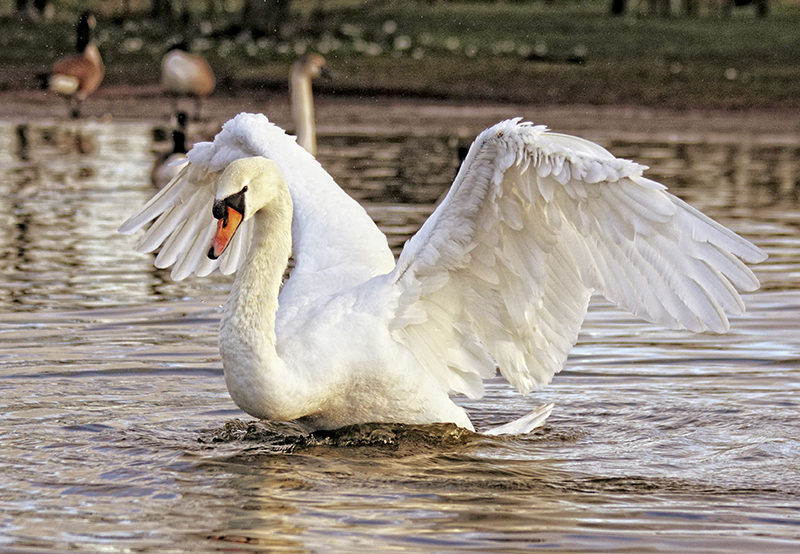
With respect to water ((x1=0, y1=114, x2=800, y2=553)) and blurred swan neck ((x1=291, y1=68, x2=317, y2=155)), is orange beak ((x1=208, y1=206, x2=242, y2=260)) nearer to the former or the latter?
water ((x1=0, y1=114, x2=800, y2=553))

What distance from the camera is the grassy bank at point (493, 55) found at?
23594 millimetres

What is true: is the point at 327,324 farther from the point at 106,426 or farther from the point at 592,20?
the point at 592,20

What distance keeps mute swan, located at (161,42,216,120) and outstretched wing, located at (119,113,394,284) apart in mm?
13234

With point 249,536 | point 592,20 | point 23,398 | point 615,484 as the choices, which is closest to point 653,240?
point 615,484

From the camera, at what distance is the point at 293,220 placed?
24.1ft

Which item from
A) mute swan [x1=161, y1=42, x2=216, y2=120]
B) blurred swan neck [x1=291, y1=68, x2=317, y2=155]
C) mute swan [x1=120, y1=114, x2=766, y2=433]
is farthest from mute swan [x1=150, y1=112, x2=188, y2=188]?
mute swan [x1=120, y1=114, x2=766, y2=433]

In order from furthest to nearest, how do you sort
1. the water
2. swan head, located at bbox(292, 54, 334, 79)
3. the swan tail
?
swan head, located at bbox(292, 54, 334, 79), the swan tail, the water

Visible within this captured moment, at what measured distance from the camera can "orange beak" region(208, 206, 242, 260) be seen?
18.7ft

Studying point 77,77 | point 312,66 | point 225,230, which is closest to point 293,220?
point 225,230

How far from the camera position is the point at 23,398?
721 cm

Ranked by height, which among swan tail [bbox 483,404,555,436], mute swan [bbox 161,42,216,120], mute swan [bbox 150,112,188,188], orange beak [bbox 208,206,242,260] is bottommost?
swan tail [bbox 483,404,555,436]

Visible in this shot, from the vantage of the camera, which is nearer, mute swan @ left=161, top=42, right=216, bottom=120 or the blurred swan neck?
the blurred swan neck

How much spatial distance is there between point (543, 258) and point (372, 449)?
1.17 meters

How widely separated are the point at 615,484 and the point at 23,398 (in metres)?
3.03
